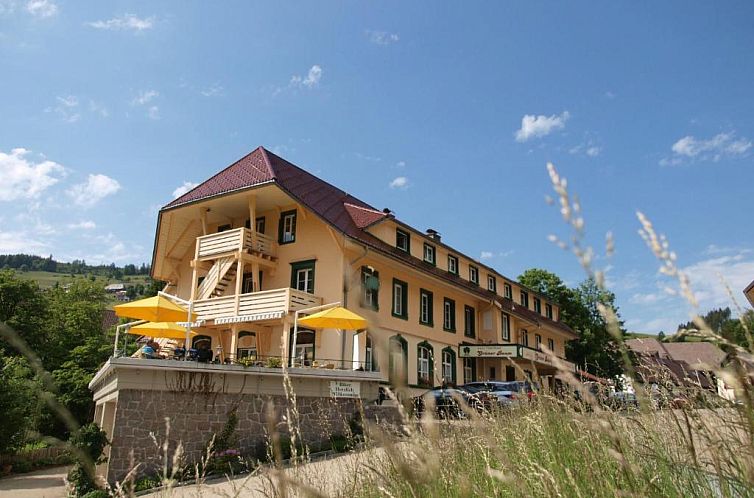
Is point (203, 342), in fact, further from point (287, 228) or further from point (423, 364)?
point (423, 364)

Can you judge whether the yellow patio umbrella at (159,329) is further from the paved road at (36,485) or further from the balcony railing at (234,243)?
the paved road at (36,485)

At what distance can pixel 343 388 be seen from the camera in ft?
51.8

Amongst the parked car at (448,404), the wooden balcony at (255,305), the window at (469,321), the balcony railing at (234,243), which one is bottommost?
the parked car at (448,404)

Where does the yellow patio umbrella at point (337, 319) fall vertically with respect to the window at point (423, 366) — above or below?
above

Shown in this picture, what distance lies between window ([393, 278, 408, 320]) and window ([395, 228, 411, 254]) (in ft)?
5.67

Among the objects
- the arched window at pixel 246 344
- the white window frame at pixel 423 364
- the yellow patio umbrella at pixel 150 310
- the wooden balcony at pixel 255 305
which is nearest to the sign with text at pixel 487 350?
the white window frame at pixel 423 364

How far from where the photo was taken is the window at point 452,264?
30297 mm

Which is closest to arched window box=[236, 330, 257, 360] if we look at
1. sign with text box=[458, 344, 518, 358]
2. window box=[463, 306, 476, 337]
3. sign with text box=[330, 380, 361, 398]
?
sign with text box=[330, 380, 361, 398]

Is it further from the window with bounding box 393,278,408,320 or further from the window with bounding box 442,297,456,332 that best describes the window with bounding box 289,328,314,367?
the window with bounding box 442,297,456,332

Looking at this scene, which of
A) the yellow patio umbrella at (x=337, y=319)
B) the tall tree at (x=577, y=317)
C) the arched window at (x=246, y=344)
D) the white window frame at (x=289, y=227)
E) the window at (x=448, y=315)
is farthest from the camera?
the tall tree at (x=577, y=317)

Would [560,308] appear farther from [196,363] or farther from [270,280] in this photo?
[196,363]

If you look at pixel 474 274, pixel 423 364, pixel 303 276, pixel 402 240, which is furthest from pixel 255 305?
pixel 474 274

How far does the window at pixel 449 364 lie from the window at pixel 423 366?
1.52 m

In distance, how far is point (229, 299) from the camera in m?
22.5
